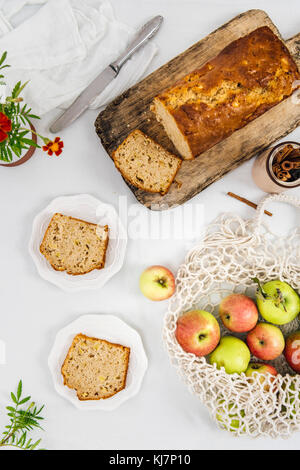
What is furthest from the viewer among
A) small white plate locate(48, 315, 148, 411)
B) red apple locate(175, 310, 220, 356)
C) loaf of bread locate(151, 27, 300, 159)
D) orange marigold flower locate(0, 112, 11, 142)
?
small white plate locate(48, 315, 148, 411)

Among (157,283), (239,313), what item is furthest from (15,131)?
(239,313)

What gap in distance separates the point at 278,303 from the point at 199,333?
29cm

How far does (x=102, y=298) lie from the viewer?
4.57 ft

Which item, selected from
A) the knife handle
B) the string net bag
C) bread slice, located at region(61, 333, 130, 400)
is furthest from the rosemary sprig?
the knife handle

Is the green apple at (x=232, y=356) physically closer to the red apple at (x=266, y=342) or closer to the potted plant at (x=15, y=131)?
the red apple at (x=266, y=342)

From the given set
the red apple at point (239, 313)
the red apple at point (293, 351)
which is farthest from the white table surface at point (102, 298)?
the red apple at point (293, 351)

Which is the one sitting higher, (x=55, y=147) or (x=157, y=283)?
(x=55, y=147)

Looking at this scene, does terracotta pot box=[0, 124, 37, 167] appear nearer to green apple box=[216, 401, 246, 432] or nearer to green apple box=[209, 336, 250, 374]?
green apple box=[209, 336, 250, 374]

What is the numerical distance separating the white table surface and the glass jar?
0.19 feet

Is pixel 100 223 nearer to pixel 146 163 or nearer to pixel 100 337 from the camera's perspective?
pixel 146 163

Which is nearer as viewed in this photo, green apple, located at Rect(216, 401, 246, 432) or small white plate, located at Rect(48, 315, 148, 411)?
green apple, located at Rect(216, 401, 246, 432)

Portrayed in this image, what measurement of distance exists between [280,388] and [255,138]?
0.88m

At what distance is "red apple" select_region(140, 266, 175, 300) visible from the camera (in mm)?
1307
